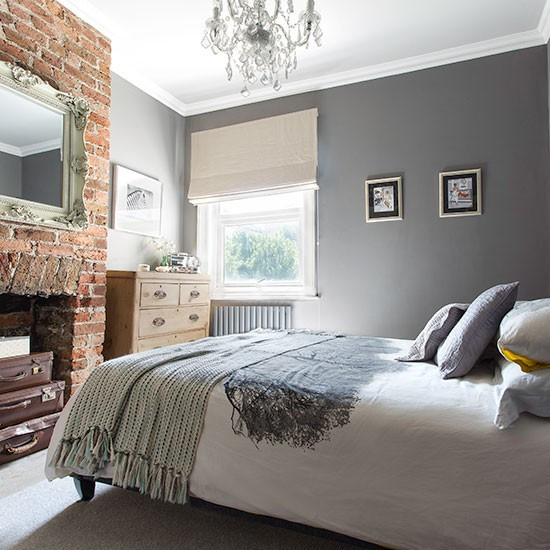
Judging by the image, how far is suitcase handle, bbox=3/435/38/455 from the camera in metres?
2.12

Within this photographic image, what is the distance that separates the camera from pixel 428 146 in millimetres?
3316

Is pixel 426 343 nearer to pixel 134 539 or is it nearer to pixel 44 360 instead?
pixel 134 539

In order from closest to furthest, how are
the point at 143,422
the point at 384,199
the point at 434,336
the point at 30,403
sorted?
1. the point at 143,422
2. the point at 434,336
3. the point at 30,403
4. the point at 384,199

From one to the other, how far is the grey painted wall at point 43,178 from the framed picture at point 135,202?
0.75m

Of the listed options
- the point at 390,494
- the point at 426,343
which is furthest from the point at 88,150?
the point at 390,494

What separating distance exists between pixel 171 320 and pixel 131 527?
6.15 feet

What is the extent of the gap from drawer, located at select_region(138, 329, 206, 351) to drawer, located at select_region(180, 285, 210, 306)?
0.86 feet

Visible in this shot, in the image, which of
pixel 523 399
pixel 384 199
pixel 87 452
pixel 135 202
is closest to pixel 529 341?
pixel 523 399

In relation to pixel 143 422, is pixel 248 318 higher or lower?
higher

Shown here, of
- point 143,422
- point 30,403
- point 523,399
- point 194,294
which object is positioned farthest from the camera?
point 194,294

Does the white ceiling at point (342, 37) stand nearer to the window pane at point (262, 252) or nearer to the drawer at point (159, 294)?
the window pane at point (262, 252)

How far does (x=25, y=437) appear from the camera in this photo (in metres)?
2.23

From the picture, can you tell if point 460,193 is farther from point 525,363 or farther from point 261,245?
point 525,363

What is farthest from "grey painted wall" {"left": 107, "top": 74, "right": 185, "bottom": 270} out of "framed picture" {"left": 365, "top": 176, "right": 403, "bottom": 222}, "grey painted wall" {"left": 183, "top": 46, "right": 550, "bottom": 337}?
"framed picture" {"left": 365, "top": 176, "right": 403, "bottom": 222}
